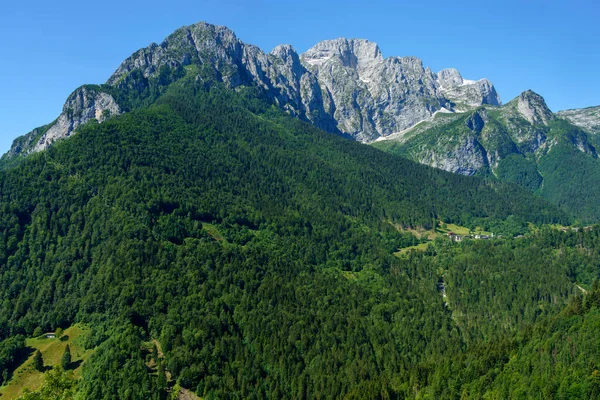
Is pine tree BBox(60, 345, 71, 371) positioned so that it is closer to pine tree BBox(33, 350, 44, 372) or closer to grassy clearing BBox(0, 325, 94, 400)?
grassy clearing BBox(0, 325, 94, 400)

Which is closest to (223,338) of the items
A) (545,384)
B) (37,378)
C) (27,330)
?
(37,378)

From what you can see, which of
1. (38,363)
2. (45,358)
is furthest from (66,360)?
(45,358)

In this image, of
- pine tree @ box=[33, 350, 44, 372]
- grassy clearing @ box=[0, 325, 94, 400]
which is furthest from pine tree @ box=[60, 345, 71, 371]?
pine tree @ box=[33, 350, 44, 372]

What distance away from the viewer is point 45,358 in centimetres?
17162

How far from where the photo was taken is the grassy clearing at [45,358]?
529ft

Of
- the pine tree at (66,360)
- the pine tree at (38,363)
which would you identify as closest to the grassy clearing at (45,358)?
the pine tree at (38,363)

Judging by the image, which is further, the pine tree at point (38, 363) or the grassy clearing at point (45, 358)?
the pine tree at point (38, 363)

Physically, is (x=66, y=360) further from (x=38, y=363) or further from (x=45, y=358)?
(x=45, y=358)

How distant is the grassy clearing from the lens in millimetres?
161375

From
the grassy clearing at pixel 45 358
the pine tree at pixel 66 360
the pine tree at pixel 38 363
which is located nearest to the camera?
the grassy clearing at pixel 45 358

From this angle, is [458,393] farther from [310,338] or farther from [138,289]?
[138,289]

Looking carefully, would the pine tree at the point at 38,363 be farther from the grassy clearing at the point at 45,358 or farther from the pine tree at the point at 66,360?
the pine tree at the point at 66,360

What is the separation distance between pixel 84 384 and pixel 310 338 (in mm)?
79996

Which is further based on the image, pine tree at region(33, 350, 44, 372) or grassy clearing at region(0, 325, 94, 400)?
pine tree at region(33, 350, 44, 372)
